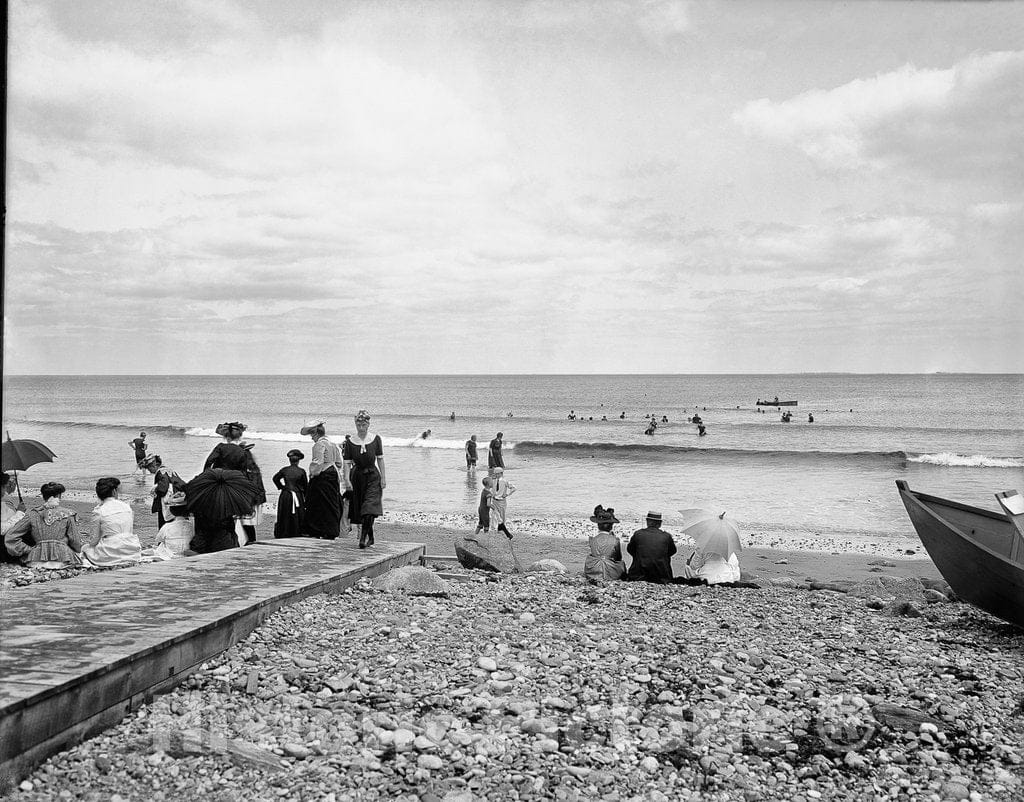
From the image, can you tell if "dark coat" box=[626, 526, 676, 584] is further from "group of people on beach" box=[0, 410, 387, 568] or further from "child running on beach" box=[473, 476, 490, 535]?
"child running on beach" box=[473, 476, 490, 535]

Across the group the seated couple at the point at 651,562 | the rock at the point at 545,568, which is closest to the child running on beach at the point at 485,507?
the rock at the point at 545,568

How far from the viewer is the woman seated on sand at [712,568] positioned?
1045 centimetres

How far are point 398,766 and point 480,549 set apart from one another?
6.47m

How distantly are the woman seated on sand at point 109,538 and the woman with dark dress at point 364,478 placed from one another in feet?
8.04

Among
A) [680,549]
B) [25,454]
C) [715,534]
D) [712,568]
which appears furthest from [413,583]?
[680,549]

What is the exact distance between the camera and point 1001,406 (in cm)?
8225

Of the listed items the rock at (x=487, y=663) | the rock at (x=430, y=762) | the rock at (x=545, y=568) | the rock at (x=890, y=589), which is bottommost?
the rock at (x=890, y=589)

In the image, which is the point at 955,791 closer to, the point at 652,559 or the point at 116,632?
the point at 116,632

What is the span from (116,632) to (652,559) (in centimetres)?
637

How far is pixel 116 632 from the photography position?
4785 mm

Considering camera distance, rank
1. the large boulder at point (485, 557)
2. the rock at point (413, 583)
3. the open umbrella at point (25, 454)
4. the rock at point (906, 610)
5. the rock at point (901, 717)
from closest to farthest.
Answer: the rock at point (901, 717)
the rock at point (413, 583)
the rock at point (906, 610)
the large boulder at point (485, 557)
the open umbrella at point (25, 454)

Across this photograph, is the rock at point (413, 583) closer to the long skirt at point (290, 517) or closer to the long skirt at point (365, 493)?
the long skirt at point (365, 493)

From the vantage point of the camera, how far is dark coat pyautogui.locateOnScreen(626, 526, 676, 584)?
9828mm

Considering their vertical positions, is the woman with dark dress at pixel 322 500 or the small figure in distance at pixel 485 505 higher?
the woman with dark dress at pixel 322 500
